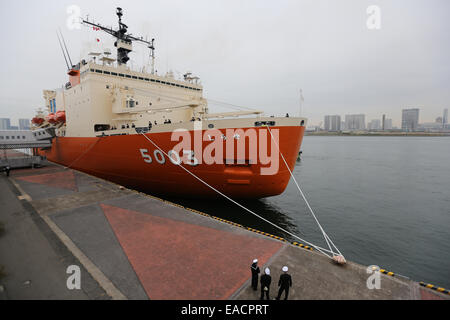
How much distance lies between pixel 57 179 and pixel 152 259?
37.1 feet

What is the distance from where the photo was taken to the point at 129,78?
14.4 meters

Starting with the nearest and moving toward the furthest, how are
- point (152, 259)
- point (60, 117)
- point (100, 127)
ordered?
point (152, 259)
point (100, 127)
point (60, 117)

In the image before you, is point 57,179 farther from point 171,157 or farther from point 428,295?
point 428,295

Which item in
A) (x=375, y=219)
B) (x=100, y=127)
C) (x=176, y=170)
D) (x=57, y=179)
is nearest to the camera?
(x=176, y=170)

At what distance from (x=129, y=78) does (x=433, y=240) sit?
18778 millimetres

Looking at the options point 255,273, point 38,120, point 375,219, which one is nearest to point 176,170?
point 255,273

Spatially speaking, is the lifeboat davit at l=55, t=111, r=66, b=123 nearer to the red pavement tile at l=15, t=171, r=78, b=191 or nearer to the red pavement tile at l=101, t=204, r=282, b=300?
the red pavement tile at l=15, t=171, r=78, b=191

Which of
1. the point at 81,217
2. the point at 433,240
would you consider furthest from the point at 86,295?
the point at 433,240

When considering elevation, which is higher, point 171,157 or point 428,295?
point 171,157

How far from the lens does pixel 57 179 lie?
1221cm

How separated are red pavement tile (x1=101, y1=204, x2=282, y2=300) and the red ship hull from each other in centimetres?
305

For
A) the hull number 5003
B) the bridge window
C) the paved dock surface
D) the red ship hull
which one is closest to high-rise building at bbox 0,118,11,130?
the bridge window

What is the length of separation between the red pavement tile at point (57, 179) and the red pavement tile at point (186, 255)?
613cm
